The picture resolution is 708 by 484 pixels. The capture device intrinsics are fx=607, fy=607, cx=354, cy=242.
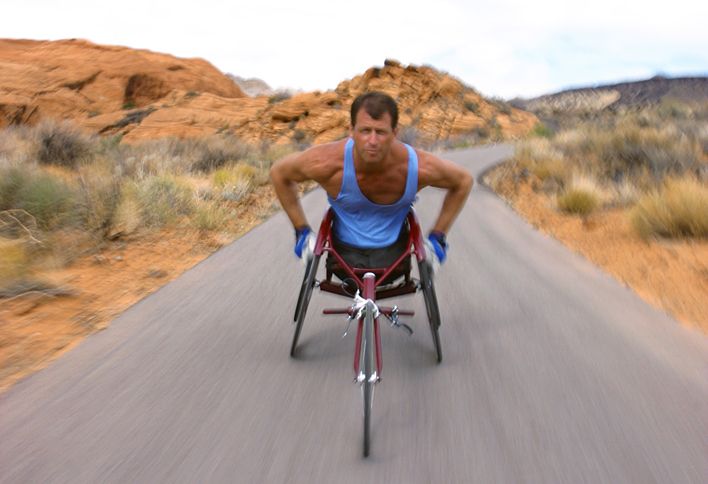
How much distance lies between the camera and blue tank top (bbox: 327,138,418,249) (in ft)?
11.3

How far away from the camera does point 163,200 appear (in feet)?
34.4

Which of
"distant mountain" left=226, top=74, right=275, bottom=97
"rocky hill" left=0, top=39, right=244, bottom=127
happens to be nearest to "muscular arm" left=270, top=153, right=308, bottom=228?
"rocky hill" left=0, top=39, right=244, bottom=127

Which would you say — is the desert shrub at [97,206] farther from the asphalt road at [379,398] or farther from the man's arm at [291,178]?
the man's arm at [291,178]

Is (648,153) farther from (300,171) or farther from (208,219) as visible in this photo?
(300,171)

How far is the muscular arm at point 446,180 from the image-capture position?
3.53 meters

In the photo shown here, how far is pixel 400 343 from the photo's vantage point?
4.60 meters

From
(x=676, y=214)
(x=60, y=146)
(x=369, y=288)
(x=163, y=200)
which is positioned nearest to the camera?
(x=369, y=288)

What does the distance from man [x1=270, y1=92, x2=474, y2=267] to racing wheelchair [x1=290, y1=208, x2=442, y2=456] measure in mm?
107

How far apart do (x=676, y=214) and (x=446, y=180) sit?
557 centimetres

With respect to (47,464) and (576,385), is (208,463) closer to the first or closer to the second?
(47,464)

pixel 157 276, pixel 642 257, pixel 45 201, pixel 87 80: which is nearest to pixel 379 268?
pixel 157 276

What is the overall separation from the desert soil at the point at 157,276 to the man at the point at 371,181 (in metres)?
2.38

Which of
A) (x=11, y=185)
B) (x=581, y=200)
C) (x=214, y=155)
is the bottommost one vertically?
(x=214, y=155)

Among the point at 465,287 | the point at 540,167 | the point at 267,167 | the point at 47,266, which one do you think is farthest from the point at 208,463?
the point at 267,167
